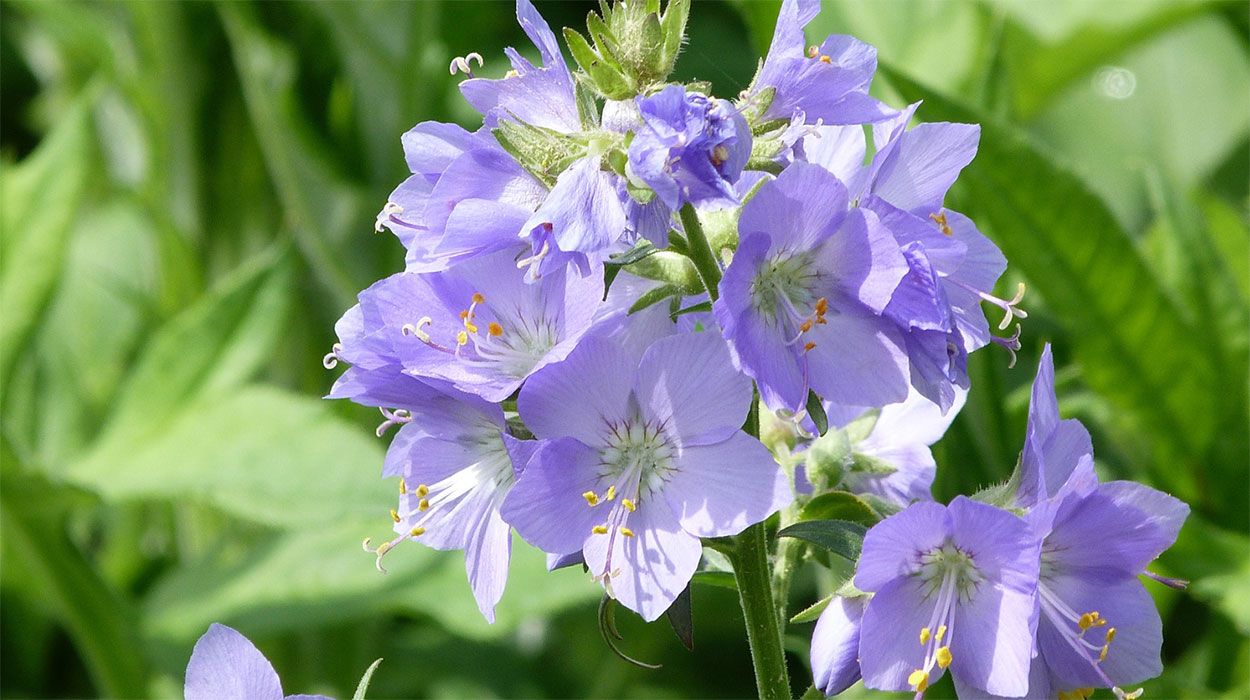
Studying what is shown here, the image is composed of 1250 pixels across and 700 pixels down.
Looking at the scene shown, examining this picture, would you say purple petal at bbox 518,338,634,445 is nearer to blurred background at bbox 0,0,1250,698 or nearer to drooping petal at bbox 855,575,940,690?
drooping petal at bbox 855,575,940,690

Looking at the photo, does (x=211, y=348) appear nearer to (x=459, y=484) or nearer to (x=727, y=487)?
(x=459, y=484)

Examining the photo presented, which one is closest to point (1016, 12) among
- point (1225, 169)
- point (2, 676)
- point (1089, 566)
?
point (1225, 169)

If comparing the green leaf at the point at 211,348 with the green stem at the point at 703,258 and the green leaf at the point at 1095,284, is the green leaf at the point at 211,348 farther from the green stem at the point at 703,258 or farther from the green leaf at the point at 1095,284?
the green stem at the point at 703,258

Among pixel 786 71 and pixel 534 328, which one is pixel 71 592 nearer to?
pixel 534 328

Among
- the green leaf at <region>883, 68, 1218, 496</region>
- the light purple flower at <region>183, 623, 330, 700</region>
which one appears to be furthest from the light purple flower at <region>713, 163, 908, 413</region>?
the green leaf at <region>883, 68, 1218, 496</region>

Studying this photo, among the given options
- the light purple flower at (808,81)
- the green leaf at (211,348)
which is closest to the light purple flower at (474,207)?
the light purple flower at (808,81)
